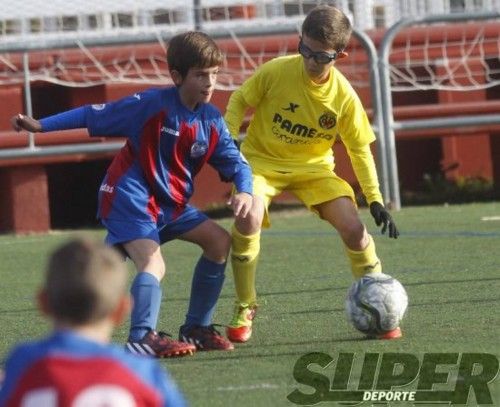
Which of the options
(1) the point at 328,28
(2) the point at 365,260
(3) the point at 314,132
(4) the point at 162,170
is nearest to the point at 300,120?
(3) the point at 314,132

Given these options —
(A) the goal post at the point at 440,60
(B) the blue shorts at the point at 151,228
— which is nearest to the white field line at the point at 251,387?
(B) the blue shorts at the point at 151,228

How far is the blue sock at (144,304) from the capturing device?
5516 millimetres

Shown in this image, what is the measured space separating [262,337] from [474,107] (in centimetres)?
642

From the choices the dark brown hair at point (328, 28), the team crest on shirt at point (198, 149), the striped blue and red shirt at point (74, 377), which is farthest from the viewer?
the dark brown hair at point (328, 28)

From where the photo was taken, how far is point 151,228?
223 inches

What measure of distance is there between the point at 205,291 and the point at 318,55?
1.18 metres

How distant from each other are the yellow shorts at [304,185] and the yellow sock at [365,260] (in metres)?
0.25

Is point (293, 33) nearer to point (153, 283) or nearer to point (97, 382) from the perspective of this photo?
point (153, 283)

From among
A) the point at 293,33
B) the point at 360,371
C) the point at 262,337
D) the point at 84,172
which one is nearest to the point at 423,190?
the point at 293,33

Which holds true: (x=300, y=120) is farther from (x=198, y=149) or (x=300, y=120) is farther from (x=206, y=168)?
(x=206, y=168)

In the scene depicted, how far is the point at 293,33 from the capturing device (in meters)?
12.0

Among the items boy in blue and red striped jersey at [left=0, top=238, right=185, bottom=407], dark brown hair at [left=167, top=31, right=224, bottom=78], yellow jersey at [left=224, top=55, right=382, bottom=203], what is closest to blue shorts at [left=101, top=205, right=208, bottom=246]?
dark brown hair at [left=167, top=31, right=224, bottom=78]

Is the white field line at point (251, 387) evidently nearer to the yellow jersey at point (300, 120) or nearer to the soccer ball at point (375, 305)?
the soccer ball at point (375, 305)

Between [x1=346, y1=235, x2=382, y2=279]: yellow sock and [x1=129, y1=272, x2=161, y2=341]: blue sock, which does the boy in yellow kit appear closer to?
[x1=346, y1=235, x2=382, y2=279]: yellow sock
